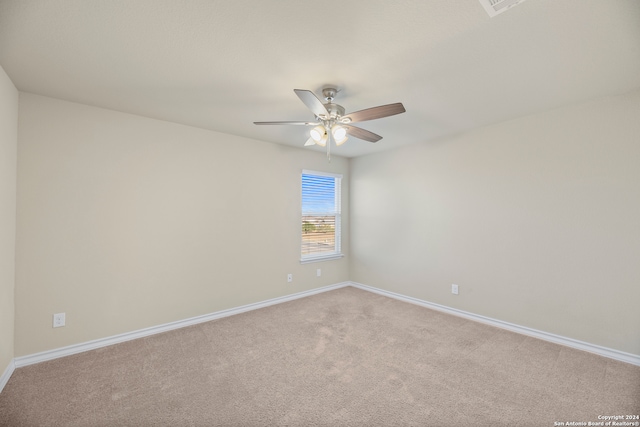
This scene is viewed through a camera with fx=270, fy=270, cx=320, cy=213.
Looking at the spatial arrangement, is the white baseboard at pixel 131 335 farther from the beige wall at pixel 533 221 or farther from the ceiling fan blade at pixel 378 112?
the ceiling fan blade at pixel 378 112

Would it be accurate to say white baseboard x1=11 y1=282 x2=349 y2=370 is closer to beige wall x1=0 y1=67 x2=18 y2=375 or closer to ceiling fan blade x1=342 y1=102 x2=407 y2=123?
beige wall x1=0 y1=67 x2=18 y2=375

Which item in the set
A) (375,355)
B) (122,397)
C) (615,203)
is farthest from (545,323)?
(122,397)

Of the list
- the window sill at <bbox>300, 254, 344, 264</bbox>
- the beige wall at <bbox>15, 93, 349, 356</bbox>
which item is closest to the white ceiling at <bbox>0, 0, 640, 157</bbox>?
the beige wall at <bbox>15, 93, 349, 356</bbox>

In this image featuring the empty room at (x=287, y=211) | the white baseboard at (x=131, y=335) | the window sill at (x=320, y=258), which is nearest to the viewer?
the empty room at (x=287, y=211)

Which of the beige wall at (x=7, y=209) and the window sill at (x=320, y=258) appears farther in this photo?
the window sill at (x=320, y=258)

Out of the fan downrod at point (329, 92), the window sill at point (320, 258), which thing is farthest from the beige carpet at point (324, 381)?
the fan downrod at point (329, 92)

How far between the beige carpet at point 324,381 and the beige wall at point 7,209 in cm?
35

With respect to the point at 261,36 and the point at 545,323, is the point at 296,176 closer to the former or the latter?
the point at 261,36

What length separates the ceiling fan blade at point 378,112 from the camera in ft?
6.56

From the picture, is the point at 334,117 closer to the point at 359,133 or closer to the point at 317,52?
the point at 359,133

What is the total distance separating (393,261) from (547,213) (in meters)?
2.08

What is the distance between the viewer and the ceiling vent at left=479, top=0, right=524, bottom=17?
1.37 metres

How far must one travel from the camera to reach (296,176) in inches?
169

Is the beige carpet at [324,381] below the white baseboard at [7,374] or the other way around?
below
